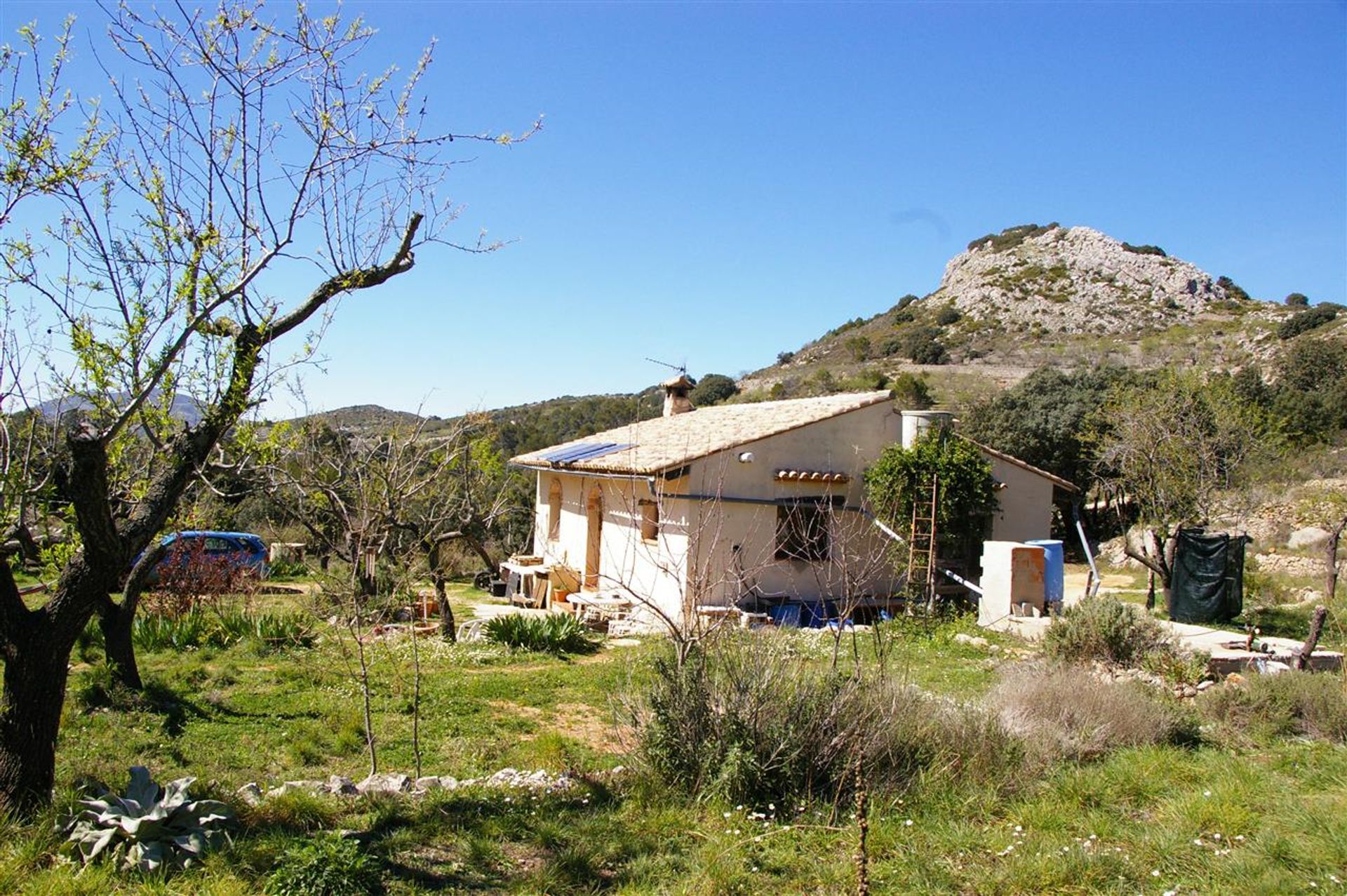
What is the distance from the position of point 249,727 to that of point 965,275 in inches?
2457

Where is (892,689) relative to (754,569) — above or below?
below

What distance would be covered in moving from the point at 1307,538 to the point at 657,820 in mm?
22292

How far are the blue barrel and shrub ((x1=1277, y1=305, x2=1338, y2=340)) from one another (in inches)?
1324

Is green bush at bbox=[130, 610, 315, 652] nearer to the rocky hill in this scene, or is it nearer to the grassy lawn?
the grassy lawn

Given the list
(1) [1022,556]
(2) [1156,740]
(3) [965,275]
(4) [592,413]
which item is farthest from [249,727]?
(3) [965,275]

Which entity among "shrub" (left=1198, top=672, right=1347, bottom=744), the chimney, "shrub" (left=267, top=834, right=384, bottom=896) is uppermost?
the chimney

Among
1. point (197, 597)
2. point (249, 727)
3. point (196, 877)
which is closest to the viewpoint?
point (196, 877)

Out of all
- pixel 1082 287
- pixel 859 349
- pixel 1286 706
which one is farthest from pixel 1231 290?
pixel 1286 706

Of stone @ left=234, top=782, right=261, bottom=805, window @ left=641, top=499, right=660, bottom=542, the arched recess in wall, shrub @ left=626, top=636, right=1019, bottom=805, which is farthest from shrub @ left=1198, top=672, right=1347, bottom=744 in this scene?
the arched recess in wall

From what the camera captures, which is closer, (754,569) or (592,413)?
(754,569)

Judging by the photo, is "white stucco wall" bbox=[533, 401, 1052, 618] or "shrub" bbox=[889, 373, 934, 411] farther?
"shrub" bbox=[889, 373, 934, 411]

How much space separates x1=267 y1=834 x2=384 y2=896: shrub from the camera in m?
3.99

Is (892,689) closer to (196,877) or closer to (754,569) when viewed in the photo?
(754,569)

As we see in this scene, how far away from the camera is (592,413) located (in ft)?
136
